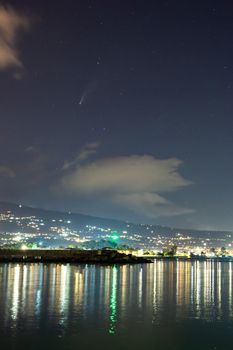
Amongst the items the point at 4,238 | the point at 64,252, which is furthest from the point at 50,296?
the point at 4,238

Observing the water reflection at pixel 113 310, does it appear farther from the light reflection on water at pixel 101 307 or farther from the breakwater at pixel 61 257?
the breakwater at pixel 61 257

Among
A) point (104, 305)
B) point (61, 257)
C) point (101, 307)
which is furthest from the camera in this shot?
point (61, 257)

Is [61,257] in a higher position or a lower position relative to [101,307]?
higher

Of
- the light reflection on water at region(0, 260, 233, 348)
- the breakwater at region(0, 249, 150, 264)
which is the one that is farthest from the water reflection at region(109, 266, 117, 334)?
the breakwater at region(0, 249, 150, 264)

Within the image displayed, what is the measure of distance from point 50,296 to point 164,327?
10.5 meters

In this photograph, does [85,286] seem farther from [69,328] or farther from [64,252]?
[64,252]

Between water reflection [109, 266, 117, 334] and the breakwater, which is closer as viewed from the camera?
water reflection [109, 266, 117, 334]

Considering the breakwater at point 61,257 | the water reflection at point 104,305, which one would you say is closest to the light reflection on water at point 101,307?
the water reflection at point 104,305

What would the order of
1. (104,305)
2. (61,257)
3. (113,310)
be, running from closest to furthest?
(113,310) → (104,305) → (61,257)

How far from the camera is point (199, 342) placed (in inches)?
688

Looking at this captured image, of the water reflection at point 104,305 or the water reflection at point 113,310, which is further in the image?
the water reflection at point 104,305

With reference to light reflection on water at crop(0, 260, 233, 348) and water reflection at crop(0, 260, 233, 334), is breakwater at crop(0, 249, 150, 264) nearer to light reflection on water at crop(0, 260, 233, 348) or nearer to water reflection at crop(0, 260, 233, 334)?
water reflection at crop(0, 260, 233, 334)

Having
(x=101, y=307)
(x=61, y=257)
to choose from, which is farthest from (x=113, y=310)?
(x=61, y=257)

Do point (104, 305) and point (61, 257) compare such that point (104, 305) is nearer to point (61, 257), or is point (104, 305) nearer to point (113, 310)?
point (113, 310)
